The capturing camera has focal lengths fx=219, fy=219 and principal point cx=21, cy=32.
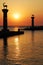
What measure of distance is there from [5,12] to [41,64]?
2973cm

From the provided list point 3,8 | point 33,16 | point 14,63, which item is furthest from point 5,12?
point 33,16

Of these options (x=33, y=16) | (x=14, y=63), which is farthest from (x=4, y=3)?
(x=33, y=16)

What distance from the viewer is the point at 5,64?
9.20m

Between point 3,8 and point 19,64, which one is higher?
point 3,8

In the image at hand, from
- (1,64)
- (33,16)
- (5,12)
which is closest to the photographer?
(1,64)

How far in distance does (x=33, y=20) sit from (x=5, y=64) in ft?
225

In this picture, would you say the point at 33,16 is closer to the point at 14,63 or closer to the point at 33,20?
the point at 33,20

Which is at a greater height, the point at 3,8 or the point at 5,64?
the point at 3,8

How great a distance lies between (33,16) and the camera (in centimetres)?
7712

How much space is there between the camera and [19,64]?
30.5ft

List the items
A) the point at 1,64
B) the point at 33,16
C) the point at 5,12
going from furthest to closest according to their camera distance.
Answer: the point at 33,16 → the point at 5,12 → the point at 1,64

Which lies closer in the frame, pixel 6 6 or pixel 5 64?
pixel 5 64

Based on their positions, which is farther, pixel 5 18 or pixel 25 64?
pixel 5 18

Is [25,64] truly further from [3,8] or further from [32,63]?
[3,8]
